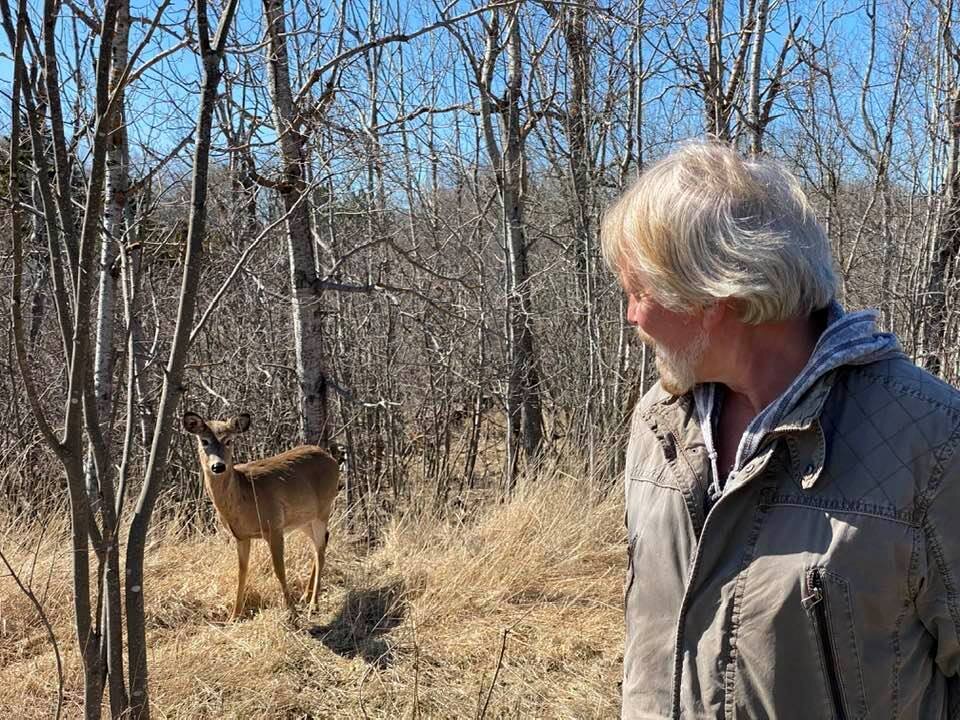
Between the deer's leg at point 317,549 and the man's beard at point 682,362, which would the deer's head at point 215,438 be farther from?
the man's beard at point 682,362

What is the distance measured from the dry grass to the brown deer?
0.26 metres

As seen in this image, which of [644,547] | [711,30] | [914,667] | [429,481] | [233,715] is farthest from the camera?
[429,481]

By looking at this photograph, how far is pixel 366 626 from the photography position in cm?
491

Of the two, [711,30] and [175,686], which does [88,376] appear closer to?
[175,686]

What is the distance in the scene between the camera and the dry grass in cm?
387

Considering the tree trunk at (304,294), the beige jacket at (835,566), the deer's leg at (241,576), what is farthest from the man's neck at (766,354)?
the tree trunk at (304,294)

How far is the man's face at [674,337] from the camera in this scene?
5.66 feet

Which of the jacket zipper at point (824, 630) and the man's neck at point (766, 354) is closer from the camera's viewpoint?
the jacket zipper at point (824, 630)

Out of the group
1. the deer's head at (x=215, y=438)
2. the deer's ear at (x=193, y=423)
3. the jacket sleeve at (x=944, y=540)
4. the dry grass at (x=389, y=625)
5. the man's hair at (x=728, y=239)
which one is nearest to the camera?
the jacket sleeve at (x=944, y=540)

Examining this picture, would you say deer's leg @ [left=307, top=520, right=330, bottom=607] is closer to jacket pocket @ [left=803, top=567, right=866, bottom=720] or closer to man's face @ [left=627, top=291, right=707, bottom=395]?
man's face @ [left=627, top=291, right=707, bottom=395]

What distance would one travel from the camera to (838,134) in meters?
8.56

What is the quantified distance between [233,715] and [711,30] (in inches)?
231

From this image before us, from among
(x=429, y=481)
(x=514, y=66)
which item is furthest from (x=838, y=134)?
(x=429, y=481)

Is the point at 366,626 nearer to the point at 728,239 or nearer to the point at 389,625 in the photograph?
the point at 389,625
